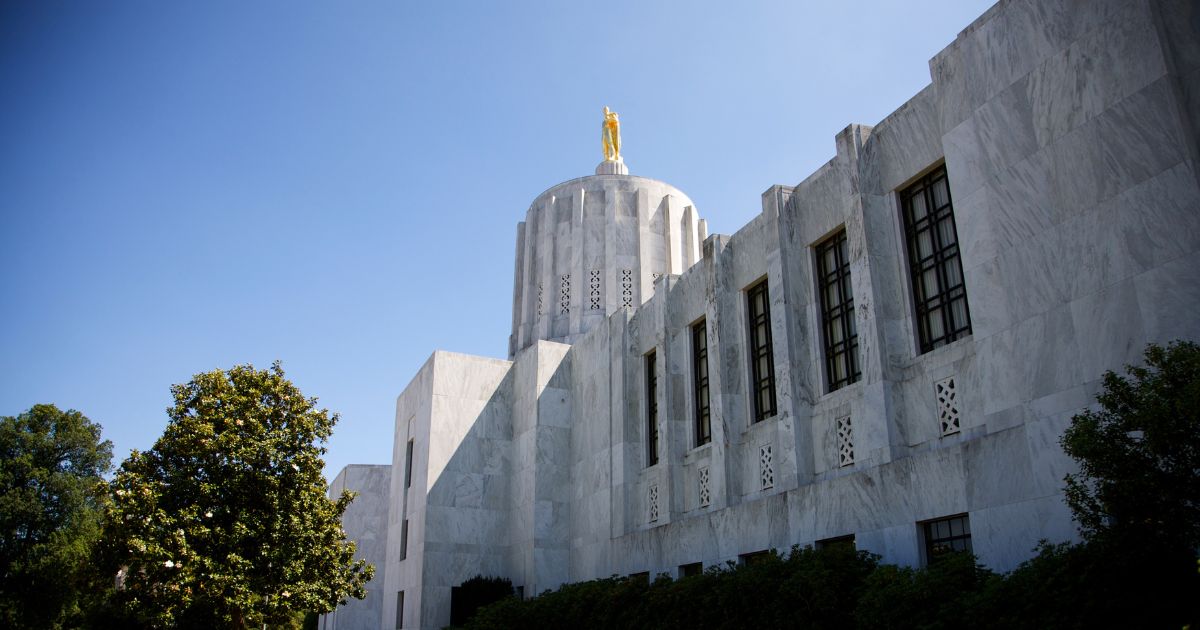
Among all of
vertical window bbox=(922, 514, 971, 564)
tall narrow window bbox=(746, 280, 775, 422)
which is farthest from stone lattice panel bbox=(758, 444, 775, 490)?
vertical window bbox=(922, 514, 971, 564)

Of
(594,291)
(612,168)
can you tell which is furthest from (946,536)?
(612,168)

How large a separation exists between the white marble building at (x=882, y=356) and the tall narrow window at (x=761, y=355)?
8cm

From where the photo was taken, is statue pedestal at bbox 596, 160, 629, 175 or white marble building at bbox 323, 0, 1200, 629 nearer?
white marble building at bbox 323, 0, 1200, 629

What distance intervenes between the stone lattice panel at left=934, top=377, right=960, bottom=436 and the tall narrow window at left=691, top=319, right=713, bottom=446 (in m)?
7.90

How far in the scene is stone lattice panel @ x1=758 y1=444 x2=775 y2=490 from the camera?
761 inches

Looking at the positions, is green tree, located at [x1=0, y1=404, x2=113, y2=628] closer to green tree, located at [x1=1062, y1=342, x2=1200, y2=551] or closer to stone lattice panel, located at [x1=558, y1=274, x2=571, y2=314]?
stone lattice panel, located at [x1=558, y1=274, x2=571, y2=314]

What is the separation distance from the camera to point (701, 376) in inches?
934

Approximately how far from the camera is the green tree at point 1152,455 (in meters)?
8.47

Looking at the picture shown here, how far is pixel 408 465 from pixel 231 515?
429 inches

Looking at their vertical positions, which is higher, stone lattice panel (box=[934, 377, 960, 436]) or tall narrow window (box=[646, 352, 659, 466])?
tall narrow window (box=[646, 352, 659, 466])

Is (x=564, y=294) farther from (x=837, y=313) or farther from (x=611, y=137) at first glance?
(x=837, y=313)

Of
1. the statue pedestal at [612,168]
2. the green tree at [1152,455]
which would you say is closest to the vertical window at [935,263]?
the green tree at [1152,455]

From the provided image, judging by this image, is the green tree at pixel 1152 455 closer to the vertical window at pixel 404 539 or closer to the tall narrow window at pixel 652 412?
the tall narrow window at pixel 652 412

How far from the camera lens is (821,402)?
59.0 ft
